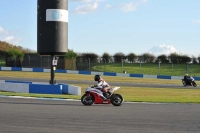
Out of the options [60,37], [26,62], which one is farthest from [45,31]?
[26,62]

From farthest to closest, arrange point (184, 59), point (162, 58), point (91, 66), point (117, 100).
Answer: point (162, 58) → point (184, 59) → point (91, 66) → point (117, 100)

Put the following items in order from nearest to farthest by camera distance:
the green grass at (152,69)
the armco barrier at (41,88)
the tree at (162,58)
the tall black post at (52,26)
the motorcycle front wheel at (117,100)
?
the motorcycle front wheel at (117,100), the tall black post at (52,26), the armco barrier at (41,88), the green grass at (152,69), the tree at (162,58)

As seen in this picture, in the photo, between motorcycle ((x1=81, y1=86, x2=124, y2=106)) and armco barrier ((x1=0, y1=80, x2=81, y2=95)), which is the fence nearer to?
armco barrier ((x1=0, y1=80, x2=81, y2=95))

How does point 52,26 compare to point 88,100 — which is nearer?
point 88,100

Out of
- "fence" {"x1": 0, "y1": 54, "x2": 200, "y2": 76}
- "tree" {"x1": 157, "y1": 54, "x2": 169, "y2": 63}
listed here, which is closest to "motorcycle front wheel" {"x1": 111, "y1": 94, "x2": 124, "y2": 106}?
"fence" {"x1": 0, "y1": 54, "x2": 200, "y2": 76}

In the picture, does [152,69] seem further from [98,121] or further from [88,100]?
[98,121]

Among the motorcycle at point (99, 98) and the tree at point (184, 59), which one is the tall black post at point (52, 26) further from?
the tree at point (184, 59)

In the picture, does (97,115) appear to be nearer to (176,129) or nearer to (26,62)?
(176,129)

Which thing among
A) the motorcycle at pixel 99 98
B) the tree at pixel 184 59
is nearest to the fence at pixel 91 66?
the tree at pixel 184 59

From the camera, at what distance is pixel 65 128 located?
923 centimetres

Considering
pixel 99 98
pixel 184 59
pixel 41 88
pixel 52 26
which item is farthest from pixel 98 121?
pixel 184 59

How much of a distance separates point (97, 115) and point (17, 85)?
13.2 metres

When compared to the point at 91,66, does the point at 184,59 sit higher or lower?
higher

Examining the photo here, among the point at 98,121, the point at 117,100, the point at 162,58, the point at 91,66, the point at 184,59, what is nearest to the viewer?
the point at 98,121
